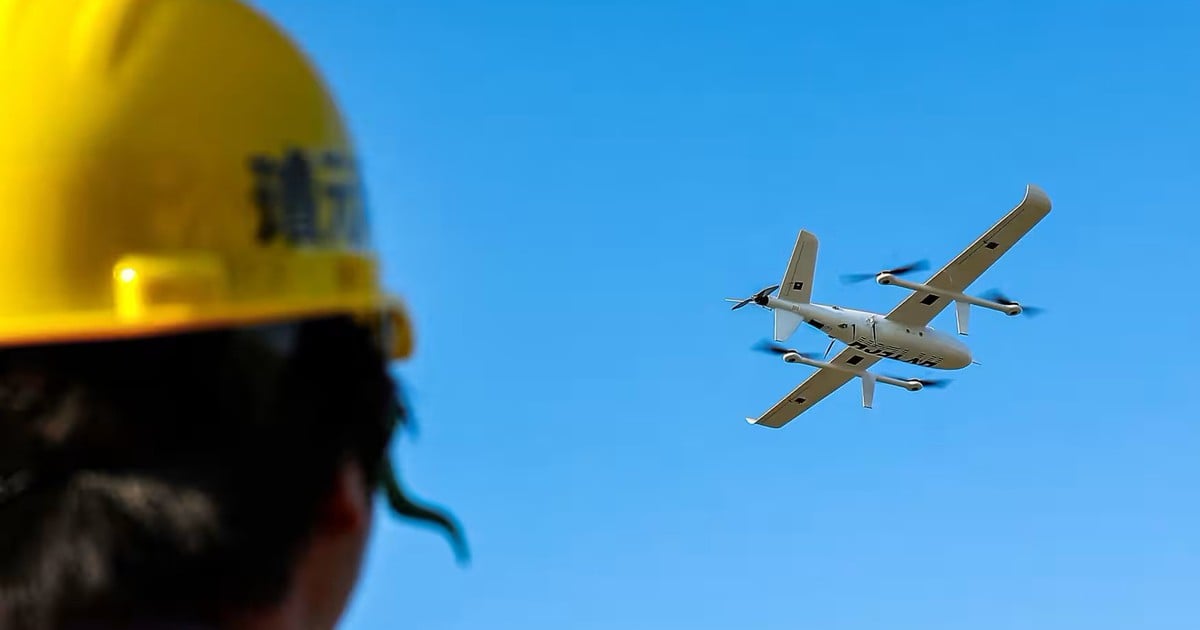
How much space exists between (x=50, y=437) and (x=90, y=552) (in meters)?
0.15

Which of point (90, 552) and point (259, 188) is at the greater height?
point (259, 188)

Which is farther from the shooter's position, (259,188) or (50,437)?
(259,188)

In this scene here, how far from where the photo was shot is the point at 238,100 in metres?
Answer: 2.17

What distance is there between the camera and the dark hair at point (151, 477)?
1992 millimetres

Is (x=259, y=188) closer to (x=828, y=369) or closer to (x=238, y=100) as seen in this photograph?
(x=238, y=100)

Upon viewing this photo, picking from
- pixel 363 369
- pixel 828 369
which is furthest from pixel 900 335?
pixel 363 369

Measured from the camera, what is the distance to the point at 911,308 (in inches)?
1966

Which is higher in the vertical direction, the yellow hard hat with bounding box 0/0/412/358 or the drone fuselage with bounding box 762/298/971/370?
the drone fuselage with bounding box 762/298/971/370

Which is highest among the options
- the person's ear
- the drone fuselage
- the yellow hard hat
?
the drone fuselage

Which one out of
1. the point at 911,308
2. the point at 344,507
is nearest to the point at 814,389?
the point at 911,308

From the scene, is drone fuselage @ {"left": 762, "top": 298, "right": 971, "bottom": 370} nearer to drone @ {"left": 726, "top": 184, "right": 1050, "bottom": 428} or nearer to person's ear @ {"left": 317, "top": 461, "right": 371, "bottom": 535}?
drone @ {"left": 726, "top": 184, "right": 1050, "bottom": 428}

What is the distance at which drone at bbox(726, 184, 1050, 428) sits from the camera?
46.0 meters

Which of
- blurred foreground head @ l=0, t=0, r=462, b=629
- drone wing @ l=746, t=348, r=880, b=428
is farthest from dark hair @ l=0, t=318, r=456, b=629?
drone wing @ l=746, t=348, r=880, b=428

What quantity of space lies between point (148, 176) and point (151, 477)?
0.38m
